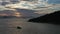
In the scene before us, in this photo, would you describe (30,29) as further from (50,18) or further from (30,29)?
(50,18)

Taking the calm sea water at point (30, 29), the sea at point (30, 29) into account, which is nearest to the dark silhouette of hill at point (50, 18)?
the sea at point (30, 29)

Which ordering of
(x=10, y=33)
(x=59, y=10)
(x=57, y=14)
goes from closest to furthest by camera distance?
(x=10, y=33) → (x=57, y=14) → (x=59, y=10)

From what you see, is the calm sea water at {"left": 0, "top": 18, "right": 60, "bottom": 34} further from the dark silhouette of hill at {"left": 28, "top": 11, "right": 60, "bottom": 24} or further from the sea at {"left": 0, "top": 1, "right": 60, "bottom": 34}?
the dark silhouette of hill at {"left": 28, "top": 11, "right": 60, "bottom": 24}

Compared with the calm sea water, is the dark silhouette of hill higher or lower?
lower

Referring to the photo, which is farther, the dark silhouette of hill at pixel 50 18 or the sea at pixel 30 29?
the dark silhouette of hill at pixel 50 18

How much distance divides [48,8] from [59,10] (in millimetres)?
214

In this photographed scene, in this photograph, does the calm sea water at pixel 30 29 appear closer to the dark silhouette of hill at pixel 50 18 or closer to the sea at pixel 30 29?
the sea at pixel 30 29

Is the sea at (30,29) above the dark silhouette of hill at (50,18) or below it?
above

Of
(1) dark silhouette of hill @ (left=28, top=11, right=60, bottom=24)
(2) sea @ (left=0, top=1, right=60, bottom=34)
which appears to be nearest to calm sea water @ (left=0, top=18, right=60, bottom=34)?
(2) sea @ (left=0, top=1, right=60, bottom=34)

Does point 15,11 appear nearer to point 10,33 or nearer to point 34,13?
point 34,13

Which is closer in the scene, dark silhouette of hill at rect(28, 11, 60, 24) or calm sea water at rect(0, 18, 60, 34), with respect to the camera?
calm sea water at rect(0, 18, 60, 34)

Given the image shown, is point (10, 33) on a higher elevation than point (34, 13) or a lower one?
higher

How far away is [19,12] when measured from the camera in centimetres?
336

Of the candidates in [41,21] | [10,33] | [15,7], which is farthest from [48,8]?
[10,33]
